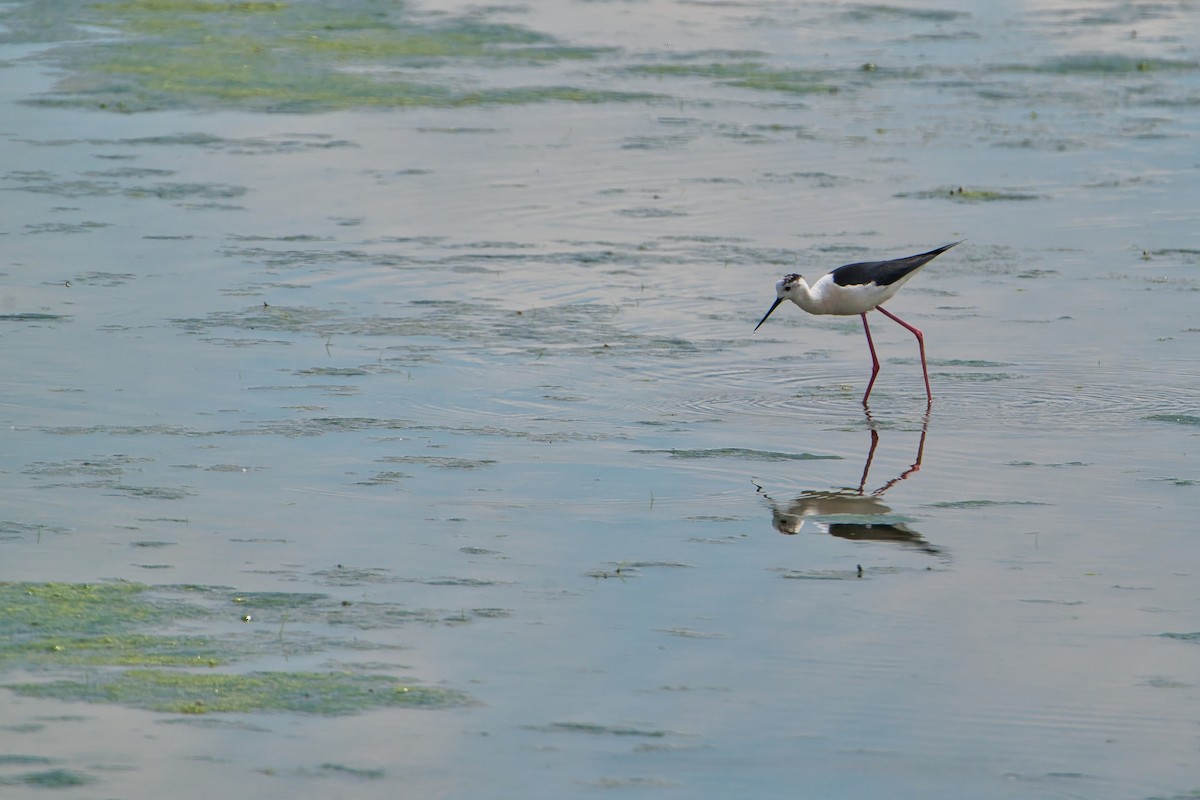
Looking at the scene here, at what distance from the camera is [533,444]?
988cm

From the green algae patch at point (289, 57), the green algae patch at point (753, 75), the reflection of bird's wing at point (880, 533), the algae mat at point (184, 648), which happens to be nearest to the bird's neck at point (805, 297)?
the reflection of bird's wing at point (880, 533)

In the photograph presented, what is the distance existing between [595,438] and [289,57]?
13.5m

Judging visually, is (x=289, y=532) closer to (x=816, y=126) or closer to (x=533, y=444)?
(x=533, y=444)

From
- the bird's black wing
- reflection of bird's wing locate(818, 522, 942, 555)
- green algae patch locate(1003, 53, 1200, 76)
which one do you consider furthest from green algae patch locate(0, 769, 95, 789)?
green algae patch locate(1003, 53, 1200, 76)

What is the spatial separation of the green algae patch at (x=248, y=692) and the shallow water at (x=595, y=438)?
0.04 m

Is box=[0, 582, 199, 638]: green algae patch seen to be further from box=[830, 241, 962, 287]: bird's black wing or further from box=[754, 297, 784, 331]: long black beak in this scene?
box=[830, 241, 962, 287]: bird's black wing

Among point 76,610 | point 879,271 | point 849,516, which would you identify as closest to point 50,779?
point 76,610

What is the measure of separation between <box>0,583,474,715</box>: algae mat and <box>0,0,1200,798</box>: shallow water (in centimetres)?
3

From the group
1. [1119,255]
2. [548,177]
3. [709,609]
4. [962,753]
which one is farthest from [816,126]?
[962,753]

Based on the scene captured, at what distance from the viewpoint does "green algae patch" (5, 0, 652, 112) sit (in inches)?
802

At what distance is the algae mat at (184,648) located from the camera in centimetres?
649

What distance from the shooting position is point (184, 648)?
688cm

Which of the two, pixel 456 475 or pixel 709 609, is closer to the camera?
pixel 709 609

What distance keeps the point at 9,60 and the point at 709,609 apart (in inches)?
656
